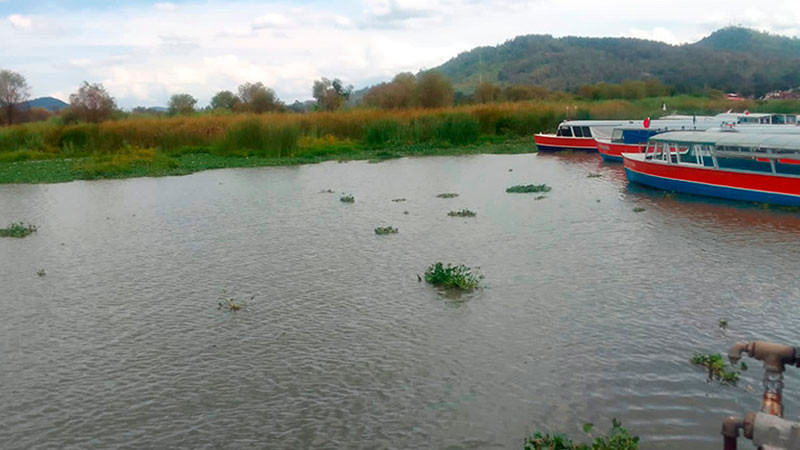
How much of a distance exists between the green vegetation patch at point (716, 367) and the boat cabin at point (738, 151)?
11878mm

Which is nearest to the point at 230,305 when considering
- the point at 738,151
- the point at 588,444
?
the point at 588,444

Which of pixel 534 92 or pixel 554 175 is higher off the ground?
pixel 534 92

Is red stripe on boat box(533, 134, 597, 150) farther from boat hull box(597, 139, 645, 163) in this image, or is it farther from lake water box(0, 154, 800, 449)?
lake water box(0, 154, 800, 449)

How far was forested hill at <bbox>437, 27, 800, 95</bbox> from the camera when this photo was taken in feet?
338

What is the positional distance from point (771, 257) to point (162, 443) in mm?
10978

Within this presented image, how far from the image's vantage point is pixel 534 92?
71.0 m

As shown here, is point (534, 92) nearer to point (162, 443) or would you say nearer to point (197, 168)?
point (197, 168)

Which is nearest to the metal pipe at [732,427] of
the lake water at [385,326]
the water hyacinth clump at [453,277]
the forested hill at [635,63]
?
the lake water at [385,326]

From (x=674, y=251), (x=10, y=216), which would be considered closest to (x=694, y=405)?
(x=674, y=251)

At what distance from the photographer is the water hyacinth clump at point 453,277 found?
11.3 metres

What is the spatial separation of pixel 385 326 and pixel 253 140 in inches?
1144

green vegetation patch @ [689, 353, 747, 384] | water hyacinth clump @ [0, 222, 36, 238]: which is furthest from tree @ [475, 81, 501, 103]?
green vegetation patch @ [689, 353, 747, 384]

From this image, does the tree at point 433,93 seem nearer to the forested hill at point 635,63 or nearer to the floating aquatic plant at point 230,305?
the forested hill at point 635,63

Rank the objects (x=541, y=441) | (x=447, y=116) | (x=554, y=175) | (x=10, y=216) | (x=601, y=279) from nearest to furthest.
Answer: (x=541, y=441) < (x=601, y=279) < (x=10, y=216) < (x=554, y=175) < (x=447, y=116)
